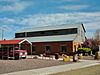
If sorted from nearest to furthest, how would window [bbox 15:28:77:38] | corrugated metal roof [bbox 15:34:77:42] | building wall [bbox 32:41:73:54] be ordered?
building wall [bbox 32:41:73:54] < corrugated metal roof [bbox 15:34:77:42] < window [bbox 15:28:77:38]

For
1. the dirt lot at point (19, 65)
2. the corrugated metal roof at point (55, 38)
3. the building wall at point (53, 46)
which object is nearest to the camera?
the dirt lot at point (19, 65)

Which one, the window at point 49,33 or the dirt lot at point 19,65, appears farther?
the window at point 49,33

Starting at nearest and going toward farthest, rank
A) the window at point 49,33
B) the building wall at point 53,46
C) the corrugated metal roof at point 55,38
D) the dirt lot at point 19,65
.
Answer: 1. the dirt lot at point 19,65
2. the building wall at point 53,46
3. the corrugated metal roof at point 55,38
4. the window at point 49,33

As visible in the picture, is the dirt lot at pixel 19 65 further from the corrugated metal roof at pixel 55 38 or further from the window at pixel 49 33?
the window at pixel 49 33

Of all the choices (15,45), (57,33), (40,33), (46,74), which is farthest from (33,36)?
(46,74)

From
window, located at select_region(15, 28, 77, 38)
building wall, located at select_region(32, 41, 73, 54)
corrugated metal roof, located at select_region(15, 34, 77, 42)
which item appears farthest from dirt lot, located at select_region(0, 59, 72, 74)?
window, located at select_region(15, 28, 77, 38)

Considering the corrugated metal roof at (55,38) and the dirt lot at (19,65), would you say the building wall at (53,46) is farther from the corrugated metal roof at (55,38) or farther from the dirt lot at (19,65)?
the dirt lot at (19,65)

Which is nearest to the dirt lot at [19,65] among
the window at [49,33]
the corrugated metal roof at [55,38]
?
the corrugated metal roof at [55,38]

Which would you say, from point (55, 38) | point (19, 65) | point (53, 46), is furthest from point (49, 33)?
point (19, 65)

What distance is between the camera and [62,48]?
52.2 metres

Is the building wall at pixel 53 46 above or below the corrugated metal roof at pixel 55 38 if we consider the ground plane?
below

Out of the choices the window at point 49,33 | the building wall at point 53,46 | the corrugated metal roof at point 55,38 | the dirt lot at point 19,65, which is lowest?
the dirt lot at point 19,65

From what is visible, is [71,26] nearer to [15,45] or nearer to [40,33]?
[40,33]

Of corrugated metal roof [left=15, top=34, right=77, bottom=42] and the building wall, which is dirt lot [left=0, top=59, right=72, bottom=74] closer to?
the building wall
